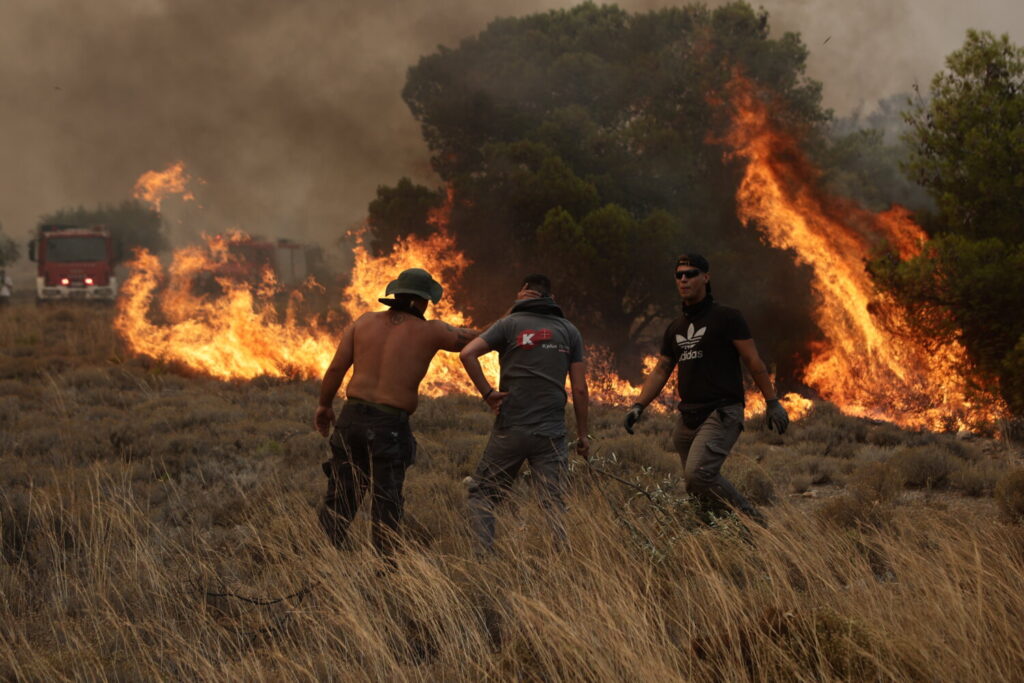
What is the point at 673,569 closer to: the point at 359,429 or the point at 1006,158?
the point at 359,429

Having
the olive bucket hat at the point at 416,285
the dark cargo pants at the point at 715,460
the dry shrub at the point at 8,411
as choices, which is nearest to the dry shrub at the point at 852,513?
the dark cargo pants at the point at 715,460

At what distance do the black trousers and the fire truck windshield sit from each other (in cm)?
2590

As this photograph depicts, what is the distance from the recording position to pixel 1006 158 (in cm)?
1134

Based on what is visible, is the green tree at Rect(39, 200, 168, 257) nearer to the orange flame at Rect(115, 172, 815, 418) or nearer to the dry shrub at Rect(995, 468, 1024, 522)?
the orange flame at Rect(115, 172, 815, 418)

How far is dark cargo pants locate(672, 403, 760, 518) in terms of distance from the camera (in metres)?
5.24

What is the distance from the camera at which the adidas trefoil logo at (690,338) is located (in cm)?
548

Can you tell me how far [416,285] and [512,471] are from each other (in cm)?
130

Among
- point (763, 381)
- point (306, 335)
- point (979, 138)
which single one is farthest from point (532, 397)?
point (306, 335)

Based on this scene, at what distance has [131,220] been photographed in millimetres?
49031

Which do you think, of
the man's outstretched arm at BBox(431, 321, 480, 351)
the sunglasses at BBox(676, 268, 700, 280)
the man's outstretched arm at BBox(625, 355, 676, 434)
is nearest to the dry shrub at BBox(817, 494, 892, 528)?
the man's outstretched arm at BBox(625, 355, 676, 434)

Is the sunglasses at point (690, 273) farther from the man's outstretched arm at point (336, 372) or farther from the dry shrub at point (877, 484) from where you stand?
the dry shrub at point (877, 484)

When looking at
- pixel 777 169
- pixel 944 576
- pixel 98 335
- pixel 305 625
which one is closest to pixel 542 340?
pixel 305 625

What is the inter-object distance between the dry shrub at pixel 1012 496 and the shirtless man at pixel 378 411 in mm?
4114

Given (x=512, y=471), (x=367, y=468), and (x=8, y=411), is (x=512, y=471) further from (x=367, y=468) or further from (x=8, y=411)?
(x=8, y=411)
